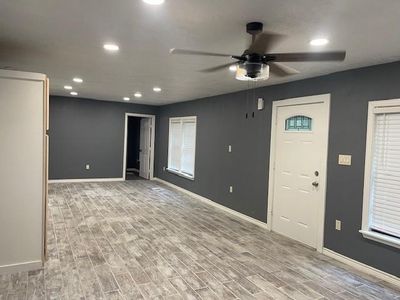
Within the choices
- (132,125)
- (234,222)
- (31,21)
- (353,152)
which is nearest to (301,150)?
(353,152)

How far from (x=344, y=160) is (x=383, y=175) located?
0.50 metres

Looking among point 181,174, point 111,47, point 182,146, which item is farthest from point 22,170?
point 182,146

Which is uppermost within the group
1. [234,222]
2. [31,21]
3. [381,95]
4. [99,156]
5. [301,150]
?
[31,21]

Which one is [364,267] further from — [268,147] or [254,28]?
[254,28]

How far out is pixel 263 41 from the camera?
2.55m

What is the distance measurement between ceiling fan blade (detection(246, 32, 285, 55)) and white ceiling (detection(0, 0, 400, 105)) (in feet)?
0.25

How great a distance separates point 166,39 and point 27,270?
9.23ft

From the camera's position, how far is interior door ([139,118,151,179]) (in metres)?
9.69

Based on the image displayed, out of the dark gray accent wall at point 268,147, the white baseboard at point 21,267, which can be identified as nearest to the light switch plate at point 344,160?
the dark gray accent wall at point 268,147

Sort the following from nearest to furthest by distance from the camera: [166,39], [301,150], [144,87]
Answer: [166,39] < [301,150] < [144,87]

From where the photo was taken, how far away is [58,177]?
326 inches

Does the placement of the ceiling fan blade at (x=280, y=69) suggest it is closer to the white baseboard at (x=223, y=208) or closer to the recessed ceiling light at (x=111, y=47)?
the recessed ceiling light at (x=111, y=47)

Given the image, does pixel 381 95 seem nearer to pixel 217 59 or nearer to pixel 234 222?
pixel 217 59

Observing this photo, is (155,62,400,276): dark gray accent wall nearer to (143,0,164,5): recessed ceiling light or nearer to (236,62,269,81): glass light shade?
(236,62,269,81): glass light shade
